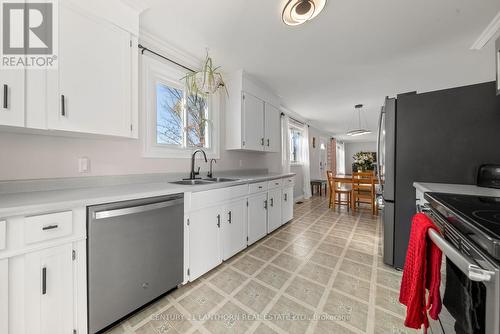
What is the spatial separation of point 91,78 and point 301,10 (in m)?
1.69

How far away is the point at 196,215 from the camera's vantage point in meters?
1.72

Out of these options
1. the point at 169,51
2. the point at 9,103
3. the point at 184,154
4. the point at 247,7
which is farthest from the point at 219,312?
the point at 169,51

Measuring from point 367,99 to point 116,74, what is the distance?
4410 mm

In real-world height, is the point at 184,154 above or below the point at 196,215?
above

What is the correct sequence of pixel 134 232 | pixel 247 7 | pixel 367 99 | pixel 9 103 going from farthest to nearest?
pixel 367 99 < pixel 247 7 < pixel 134 232 < pixel 9 103

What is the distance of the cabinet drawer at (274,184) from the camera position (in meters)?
2.83

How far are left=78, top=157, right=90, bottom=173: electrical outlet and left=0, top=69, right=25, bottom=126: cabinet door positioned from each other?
1.60ft

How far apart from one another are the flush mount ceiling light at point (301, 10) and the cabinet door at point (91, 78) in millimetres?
1319

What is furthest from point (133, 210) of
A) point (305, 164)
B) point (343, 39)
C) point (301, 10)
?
point (305, 164)

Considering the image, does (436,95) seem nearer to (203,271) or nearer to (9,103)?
(203,271)

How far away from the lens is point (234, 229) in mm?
2166

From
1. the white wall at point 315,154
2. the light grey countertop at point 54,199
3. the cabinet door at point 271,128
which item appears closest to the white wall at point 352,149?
the white wall at point 315,154

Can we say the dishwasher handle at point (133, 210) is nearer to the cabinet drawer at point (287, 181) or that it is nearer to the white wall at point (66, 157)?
the white wall at point (66, 157)

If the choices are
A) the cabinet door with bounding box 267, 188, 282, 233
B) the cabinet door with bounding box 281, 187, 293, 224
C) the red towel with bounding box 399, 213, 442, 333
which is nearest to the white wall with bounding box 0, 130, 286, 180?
the cabinet door with bounding box 267, 188, 282, 233
